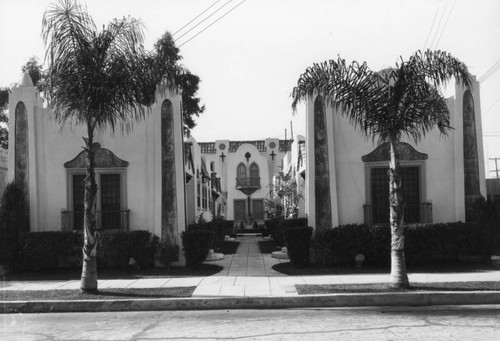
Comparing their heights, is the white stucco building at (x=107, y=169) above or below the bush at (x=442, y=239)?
above

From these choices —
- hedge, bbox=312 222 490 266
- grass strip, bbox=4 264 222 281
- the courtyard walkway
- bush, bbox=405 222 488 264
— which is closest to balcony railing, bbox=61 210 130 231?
grass strip, bbox=4 264 222 281

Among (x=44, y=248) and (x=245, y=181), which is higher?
(x=245, y=181)

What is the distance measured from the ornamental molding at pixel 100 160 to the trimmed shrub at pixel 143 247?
2255 millimetres

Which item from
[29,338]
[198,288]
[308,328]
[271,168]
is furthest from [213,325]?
[271,168]

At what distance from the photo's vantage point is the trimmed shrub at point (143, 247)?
1494 centimetres

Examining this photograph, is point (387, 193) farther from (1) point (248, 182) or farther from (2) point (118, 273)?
(1) point (248, 182)

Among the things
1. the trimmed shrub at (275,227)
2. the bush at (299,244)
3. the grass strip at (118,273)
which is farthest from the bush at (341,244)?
the trimmed shrub at (275,227)

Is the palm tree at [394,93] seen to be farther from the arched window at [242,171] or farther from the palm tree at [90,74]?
the arched window at [242,171]

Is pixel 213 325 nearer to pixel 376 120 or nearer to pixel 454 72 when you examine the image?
pixel 376 120

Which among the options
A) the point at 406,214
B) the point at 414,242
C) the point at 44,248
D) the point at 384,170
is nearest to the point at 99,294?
the point at 44,248

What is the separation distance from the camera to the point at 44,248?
14609 mm

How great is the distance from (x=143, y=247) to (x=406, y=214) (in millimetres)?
7786

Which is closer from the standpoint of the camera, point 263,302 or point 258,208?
point 263,302

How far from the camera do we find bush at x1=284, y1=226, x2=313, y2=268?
14.7 metres
